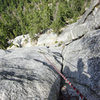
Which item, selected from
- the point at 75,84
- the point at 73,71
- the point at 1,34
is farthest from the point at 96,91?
the point at 1,34

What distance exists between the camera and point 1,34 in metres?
34.7

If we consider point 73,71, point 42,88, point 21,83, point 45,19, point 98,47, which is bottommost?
point 73,71

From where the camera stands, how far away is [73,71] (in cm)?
560

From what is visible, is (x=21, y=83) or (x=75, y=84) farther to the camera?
(x=75, y=84)

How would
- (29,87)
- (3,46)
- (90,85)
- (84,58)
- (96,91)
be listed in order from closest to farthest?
(29,87), (96,91), (90,85), (84,58), (3,46)

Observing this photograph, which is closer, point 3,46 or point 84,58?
point 84,58

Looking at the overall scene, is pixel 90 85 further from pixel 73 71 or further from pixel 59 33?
pixel 59 33

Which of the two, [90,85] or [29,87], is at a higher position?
[29,87]

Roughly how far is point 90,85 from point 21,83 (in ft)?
13.0

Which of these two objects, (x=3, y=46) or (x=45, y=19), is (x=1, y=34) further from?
(x=45, y=19)

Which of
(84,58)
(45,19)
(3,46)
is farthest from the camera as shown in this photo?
(3,46)

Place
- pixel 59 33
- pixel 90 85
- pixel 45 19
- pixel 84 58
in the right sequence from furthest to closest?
pixel 45 19 < pixel 59 33 < pixel 84 58 < pixel 90 85

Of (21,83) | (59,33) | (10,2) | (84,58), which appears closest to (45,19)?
(59,33)

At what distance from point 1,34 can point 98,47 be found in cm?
4143
